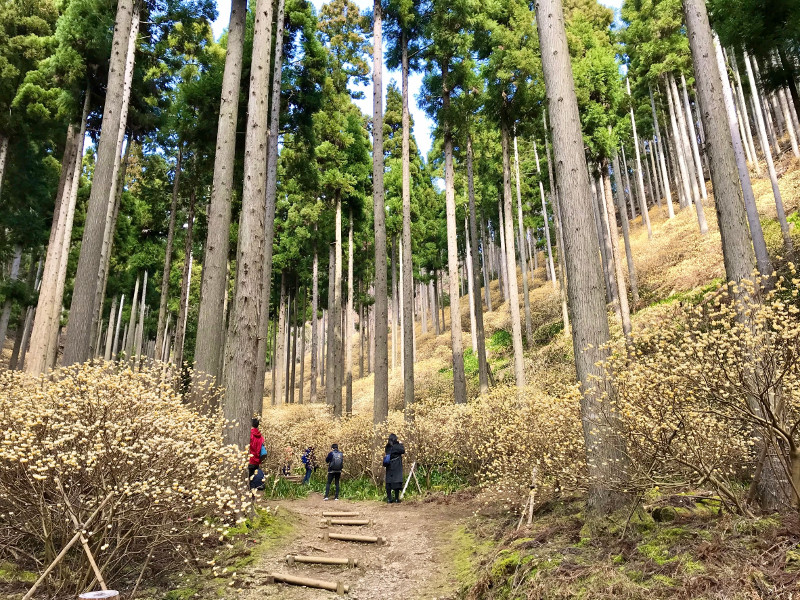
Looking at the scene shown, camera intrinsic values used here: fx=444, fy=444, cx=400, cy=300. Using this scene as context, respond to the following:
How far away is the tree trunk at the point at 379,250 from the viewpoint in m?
12.2

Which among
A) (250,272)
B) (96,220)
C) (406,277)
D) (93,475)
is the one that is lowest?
(93,475)

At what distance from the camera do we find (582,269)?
5469 millimetres

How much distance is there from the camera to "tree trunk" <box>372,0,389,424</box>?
12203 millimetres

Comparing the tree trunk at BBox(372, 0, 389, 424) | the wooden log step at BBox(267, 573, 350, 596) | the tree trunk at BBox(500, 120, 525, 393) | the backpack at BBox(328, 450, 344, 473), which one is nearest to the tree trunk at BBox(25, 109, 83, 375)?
the backpack at BBox(328, 450, 344, 473)

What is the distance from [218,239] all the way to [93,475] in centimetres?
497

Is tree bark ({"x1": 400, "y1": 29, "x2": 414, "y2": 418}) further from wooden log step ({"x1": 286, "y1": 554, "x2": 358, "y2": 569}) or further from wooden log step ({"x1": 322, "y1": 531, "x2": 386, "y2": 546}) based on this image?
wooden log step ({"x1": 286, "y1": 554, "x2": 358, "y2": 569})

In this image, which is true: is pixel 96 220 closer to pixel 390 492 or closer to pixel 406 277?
pixel 406 277

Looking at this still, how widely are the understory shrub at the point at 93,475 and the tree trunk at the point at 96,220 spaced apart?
15.8ft

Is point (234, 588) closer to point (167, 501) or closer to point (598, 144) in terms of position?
point (167, 501)

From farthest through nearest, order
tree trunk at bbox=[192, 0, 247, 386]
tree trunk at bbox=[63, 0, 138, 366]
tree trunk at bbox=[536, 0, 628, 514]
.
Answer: tree trunk at bbox=[63, 0, 138, 366] → tree trunk at bbox=[192, 0, 247, 386] → tree trunk at bbox=[536, 0, 628, 514]

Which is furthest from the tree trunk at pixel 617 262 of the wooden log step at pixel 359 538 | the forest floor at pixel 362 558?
the wooden log step at pixel 359 538

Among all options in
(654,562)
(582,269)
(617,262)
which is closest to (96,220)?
(582,269)

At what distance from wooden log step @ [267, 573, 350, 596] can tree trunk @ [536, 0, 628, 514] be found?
2855 mm

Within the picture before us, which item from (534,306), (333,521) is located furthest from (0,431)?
(534,306)
